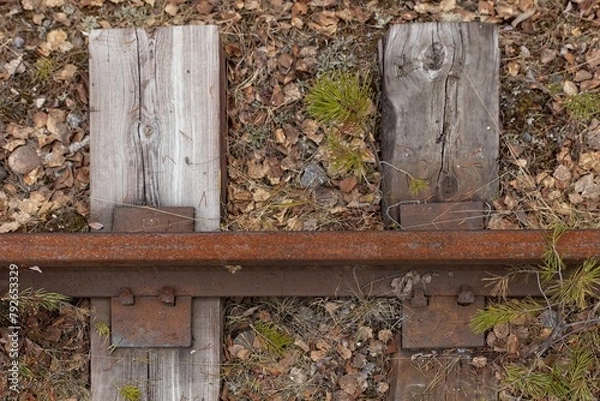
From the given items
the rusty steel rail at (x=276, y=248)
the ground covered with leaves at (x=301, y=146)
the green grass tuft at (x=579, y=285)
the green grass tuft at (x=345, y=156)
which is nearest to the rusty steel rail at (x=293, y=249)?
the rusty steel rail at (x=276, y=248)

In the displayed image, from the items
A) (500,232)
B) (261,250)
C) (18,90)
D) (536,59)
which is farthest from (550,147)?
(18,90)

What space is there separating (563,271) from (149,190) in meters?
2.01

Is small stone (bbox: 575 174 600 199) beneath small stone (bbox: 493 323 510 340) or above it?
above

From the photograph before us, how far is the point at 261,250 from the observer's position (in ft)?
9.36

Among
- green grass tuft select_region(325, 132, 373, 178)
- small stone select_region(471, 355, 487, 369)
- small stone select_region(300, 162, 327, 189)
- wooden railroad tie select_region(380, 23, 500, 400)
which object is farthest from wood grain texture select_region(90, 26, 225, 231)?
small stone select_region(471, 355, 487, 369)

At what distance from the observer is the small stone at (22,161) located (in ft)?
11.3

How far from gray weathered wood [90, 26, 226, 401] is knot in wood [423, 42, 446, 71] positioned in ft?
3.34

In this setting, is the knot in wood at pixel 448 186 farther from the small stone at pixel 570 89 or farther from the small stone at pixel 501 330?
the small stone at pixel 570 89

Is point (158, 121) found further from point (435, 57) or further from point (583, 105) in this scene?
point (583, 105)

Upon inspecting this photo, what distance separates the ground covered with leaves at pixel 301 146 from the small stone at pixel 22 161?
1 centimetres

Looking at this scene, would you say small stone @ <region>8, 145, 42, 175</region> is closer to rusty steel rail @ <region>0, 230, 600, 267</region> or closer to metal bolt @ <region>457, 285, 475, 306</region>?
rusty steel rail @ <region>0, 230, 600, 267</region>

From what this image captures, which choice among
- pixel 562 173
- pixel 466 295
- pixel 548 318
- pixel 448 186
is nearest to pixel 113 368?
pixel 466 295

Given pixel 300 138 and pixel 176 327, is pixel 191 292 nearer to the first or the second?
pixel 176 327

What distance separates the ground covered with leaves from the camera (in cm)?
332
